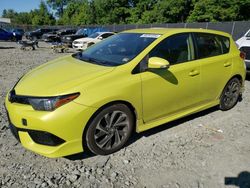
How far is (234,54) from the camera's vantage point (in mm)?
5531

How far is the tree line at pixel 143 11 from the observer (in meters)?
37.1

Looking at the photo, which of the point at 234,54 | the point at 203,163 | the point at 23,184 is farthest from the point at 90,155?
the point at 234,54

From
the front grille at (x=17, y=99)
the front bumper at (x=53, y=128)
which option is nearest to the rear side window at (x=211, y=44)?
the front bumper at (x=53, y=128)

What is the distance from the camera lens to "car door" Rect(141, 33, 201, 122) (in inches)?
161

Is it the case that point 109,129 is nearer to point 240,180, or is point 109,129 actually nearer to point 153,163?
point 153,163

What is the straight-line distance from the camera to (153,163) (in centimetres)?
374

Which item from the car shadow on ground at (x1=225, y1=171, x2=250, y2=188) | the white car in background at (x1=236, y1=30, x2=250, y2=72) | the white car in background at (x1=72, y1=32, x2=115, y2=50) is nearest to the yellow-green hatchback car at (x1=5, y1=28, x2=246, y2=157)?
the car shadow on ground at (x1=225, y1=171, x2=250, y2=188)

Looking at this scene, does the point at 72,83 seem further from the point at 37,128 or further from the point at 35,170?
the point at 35,170

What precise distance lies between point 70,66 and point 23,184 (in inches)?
67.7

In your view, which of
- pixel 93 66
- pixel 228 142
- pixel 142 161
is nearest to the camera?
pixel 142 161

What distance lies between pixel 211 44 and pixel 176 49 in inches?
37.8

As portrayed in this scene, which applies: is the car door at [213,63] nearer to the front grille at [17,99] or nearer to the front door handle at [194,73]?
the front door handle at [194,73]

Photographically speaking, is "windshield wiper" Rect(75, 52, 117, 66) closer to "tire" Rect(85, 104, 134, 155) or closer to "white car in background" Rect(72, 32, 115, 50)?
"tire" Rect(85, 104, 134, 155)

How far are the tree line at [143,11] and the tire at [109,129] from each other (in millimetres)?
36148
